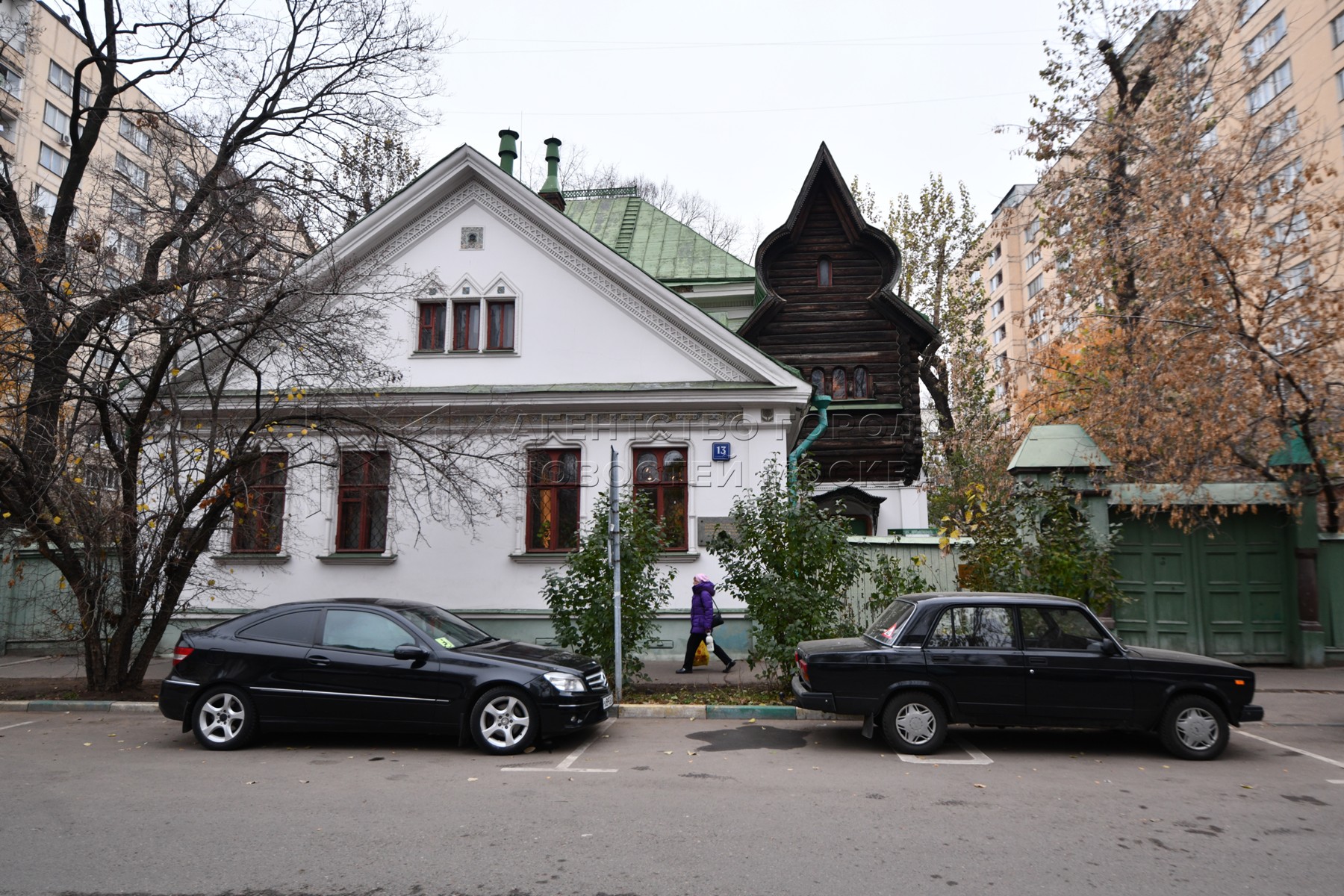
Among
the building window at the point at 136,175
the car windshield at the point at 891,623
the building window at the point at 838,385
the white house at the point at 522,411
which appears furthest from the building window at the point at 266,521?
the building window at the point at 838,385

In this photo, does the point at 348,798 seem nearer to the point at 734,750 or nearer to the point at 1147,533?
the point at 734,750

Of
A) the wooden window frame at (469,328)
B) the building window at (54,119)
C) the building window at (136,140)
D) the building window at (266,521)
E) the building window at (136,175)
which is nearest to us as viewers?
the building window at (136,175)

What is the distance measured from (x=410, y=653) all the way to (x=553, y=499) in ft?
24.7

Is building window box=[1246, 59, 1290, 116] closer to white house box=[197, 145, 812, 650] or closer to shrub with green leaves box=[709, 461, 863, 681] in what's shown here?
white house box=[197, 145, 812, 650]

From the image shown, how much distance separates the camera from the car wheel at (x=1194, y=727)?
26.5ft

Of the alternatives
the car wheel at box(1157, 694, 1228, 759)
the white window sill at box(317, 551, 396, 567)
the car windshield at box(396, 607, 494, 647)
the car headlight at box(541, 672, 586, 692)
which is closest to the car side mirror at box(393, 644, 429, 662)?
the car windshield at box(396, 607, 494, 647)

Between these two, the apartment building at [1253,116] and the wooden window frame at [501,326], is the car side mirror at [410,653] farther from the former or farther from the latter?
the apartment building at [1253,116]

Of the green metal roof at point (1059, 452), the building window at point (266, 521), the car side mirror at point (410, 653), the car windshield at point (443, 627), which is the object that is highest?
the green metal roof at point (1059, 452)

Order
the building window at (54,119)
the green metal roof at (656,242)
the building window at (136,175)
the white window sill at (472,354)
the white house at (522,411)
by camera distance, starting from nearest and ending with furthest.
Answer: the building window at (136,175), the white house at (522,411), the white window sill at (472,354), the green metal roof at (656,242), the building window at (54,119)

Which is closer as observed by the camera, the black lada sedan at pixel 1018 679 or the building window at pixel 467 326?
the black lada sedan at pixel 1018 679

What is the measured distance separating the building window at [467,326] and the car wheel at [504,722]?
942 centimetres

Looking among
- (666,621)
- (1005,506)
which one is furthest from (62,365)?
(1005,506)

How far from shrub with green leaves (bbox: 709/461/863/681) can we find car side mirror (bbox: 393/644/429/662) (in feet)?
13.9

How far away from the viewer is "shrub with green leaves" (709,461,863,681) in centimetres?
1073
